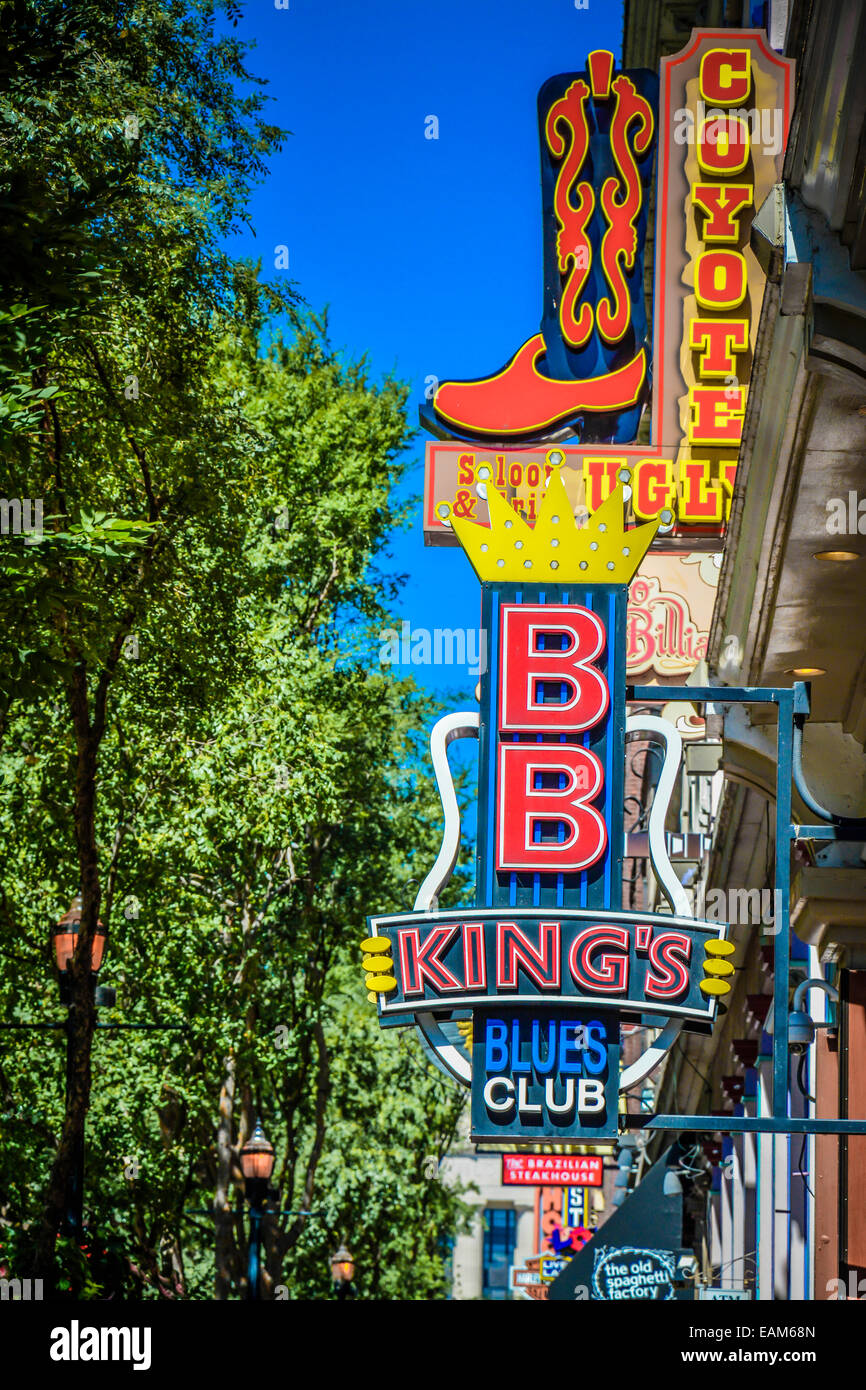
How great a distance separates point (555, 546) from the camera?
34.9ft

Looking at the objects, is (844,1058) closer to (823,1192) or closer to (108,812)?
(823,1192)

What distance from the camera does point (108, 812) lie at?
23281 mm

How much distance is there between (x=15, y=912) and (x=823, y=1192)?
13621mm

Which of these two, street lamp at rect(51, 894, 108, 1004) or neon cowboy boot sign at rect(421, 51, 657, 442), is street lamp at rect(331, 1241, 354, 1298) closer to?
neon cowboy boot sign at rect(421, 51, 657, 442)

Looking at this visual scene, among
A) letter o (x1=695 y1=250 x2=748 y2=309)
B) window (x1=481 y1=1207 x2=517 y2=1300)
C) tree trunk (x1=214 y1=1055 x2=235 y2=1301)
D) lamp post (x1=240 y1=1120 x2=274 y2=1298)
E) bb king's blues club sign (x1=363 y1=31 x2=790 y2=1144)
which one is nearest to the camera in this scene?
bb king's blues club sign (x1=363 y1=31 x2=790 y2=1144)

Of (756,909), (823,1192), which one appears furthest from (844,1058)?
(756,909)

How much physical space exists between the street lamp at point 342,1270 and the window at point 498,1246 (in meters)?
71.5

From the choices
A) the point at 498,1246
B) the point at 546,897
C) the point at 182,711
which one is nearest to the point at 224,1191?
the point at 182,711

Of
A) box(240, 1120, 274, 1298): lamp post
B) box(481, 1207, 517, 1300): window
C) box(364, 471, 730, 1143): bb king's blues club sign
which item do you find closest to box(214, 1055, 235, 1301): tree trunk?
box(240, 1120, 274, 1298): lamp post

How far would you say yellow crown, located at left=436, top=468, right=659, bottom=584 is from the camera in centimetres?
1055

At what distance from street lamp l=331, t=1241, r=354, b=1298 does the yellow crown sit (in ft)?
70.3

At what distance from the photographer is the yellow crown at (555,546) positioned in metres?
10.6

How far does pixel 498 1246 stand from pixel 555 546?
95.4 metres

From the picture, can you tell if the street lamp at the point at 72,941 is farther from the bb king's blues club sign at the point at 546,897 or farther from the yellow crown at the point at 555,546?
the yellow crown at the point at 555,546
